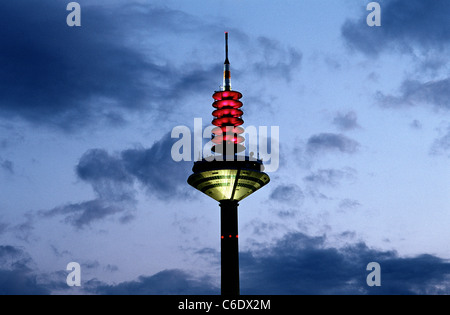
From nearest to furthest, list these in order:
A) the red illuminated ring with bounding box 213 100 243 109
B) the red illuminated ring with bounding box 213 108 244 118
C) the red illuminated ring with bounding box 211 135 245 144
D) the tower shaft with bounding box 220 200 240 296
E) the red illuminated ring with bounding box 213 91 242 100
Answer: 1. the tower shaft with bounding box 220 200 240 296
2. the red illuminated ring with bounding box 213 108 244 118
3. the red illuminated ring with bounding box 213 100 243 109
4. the red illuminated ring with bounding box 213 91 242 100
5. the red illuminated ring with bounding box 211 135 245 144

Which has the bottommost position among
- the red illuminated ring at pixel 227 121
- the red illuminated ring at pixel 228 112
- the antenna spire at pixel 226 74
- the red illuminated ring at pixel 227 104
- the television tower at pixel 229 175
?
the television tower at pixel 229 175

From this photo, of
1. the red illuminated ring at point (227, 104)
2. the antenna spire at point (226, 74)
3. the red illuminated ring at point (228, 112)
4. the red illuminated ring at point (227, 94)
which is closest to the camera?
the red illuminated ring at point (228, 112)

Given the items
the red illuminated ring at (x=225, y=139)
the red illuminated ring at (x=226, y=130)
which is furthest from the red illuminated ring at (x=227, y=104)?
the red illuminated ring at (x=225, y=139)

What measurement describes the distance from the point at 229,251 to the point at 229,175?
54.4 feet

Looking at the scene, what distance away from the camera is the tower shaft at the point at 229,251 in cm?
12512

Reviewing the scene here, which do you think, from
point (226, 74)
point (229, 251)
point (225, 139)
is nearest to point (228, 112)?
point (225, 139)

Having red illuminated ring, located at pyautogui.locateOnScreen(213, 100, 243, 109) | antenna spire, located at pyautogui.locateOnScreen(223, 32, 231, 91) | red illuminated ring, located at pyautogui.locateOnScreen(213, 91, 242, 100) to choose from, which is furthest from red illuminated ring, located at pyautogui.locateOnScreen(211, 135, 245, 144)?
antenna spire, located at pyautogui.locateOnScreen(223, 32, 231, 91)

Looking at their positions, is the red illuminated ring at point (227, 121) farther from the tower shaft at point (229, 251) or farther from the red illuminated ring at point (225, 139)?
the tower shaft at point (229, 251)

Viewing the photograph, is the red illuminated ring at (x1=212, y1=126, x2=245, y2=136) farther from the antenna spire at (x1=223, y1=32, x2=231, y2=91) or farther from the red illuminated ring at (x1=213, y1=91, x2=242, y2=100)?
the antenna spire at (x1=223, y1=32, x2=231, y2=91)

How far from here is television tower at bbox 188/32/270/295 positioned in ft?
413
